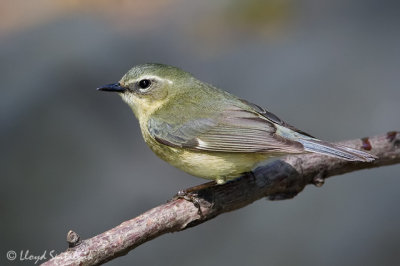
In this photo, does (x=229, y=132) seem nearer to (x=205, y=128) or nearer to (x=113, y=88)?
(x=205, y=128)

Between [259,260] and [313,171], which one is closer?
[313,171]

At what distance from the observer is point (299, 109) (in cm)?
678

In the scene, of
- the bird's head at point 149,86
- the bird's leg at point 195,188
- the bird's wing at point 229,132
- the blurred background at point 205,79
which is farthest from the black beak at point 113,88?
the blurred background at point 205,79

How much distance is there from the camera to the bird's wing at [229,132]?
4523mm

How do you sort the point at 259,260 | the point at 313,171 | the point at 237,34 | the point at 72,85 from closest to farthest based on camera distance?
the point at 313,171
the point at 259,260
the point at 72,85
the point at 237,34

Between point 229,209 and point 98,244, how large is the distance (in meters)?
1.25

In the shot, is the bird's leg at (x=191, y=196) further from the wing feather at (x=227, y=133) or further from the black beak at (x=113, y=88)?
the black beak at (x=113, y=88)

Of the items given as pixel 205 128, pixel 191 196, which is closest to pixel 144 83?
pixel 205 128

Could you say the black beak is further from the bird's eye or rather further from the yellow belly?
the yellow belly

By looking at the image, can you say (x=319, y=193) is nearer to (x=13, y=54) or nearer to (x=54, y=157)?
(x=54, y=157)

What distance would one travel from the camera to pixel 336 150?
167 inches

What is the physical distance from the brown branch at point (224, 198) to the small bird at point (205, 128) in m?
0.15

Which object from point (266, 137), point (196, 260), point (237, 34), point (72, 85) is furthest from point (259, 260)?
point (237, 34)

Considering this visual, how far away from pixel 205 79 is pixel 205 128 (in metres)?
2.51
